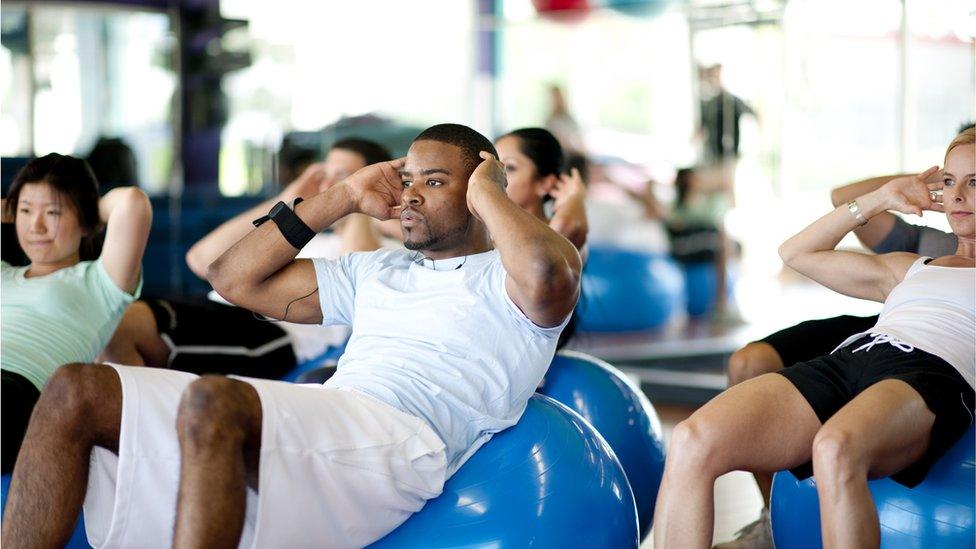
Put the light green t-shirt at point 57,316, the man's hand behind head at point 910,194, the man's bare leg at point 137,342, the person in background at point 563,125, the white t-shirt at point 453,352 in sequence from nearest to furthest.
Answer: the white t-shirt at point 453,352, the man's hand behind head at point 910,194, the light green t-shirt at point 57,316, the man's bare leg at point 137,342, the person in background at point 563,125

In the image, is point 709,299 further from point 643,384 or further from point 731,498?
point 731,498

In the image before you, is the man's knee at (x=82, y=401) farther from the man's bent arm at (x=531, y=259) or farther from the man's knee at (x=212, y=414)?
the man's bent arm at (x=531, y=259)

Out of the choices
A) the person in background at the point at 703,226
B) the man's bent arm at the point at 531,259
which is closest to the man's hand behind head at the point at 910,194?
the man's bent arm at the point at 531,259

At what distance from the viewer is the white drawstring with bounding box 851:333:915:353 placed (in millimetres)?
2428

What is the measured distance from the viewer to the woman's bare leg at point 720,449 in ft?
7.36

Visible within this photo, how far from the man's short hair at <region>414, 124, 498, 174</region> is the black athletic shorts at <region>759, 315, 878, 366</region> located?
40.2 inches

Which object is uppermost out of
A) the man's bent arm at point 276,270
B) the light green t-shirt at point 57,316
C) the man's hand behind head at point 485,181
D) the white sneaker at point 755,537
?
the man's hand behind head at point 485,181

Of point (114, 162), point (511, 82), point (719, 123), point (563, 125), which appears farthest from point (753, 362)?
point (114, 162)

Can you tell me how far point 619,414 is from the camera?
3.22 metres

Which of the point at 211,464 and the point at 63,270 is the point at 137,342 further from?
the point at 211,464

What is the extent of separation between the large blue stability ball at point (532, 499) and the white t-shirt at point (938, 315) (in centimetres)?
65

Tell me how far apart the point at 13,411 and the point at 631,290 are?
11.0ft

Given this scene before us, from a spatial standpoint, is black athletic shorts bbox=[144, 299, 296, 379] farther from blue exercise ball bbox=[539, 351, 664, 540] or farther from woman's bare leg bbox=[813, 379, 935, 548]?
woman's bare leg bbox=[813, 379, 935, 548]

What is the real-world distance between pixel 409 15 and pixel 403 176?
13.1 feet
